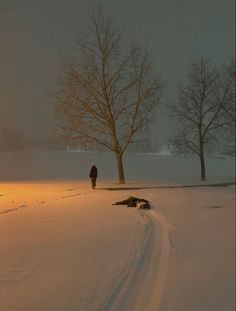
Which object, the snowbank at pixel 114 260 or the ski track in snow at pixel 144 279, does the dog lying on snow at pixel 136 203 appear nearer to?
the snowbank at pixel 114 260

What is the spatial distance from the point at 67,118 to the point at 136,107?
5.00 meters

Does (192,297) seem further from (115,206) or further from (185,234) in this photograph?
(115,206)

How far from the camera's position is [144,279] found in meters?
7.20

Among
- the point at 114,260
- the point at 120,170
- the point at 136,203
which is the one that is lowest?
the point at 114,260

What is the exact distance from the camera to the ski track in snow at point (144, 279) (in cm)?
614

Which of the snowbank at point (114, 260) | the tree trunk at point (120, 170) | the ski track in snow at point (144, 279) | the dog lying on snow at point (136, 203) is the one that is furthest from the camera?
the tree trunk at point (120, 170)

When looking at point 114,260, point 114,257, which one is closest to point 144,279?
point 114,260

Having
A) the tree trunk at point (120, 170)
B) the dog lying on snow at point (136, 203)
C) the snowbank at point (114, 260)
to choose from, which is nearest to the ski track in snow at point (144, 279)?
the snowbank at point (114, 260)

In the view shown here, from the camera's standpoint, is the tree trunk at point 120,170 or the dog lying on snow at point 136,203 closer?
the dog lying on snow at point 136,203

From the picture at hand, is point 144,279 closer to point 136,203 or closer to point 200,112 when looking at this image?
point 136,203

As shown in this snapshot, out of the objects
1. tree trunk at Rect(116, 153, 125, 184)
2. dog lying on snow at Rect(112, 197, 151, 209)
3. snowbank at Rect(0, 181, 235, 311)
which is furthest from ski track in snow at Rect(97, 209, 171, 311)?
tree trunk at Rect(116, 153, 125, 184)

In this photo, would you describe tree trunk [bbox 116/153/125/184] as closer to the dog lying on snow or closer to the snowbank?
the dog lying on snow

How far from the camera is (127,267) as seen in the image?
7758 millimetres

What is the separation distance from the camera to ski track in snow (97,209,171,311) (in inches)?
242
